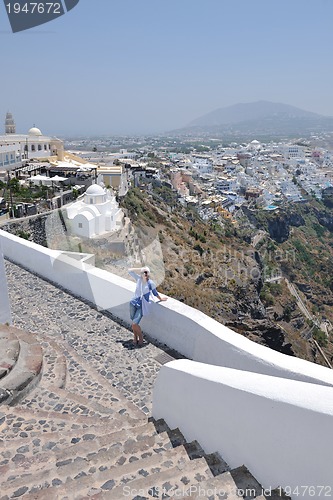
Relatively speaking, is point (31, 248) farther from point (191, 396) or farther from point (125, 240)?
point (125, 240)

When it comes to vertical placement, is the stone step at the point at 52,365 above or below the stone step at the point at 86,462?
below

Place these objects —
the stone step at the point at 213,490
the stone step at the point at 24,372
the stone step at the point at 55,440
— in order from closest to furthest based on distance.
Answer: the stone step at the point at 213,490, the stone step at the point at 55,440, the stone step at the point at 24,372

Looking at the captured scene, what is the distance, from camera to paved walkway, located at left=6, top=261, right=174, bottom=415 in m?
3.65

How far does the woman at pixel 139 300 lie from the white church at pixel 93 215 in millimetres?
14137

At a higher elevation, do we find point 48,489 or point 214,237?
point 48,489

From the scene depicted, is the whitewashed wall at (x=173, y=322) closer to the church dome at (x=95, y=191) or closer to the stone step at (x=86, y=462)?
the stone step at (x=86, y=462)

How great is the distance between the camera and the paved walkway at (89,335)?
3648 mm

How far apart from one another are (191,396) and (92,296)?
274 cm

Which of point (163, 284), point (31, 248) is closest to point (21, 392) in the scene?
point (31, 248)

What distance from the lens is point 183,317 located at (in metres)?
3.96

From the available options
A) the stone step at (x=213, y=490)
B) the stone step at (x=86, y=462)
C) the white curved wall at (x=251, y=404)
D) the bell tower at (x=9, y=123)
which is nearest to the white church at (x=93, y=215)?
the white curved wall at (x=251, y=404)

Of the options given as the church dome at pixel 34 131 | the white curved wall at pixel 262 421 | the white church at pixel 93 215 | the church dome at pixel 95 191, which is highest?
the church dome at pixel 34 131

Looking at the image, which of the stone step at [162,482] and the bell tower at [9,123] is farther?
the bell tower at [9,123]

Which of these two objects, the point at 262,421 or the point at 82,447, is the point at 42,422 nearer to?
the point at 82,447
